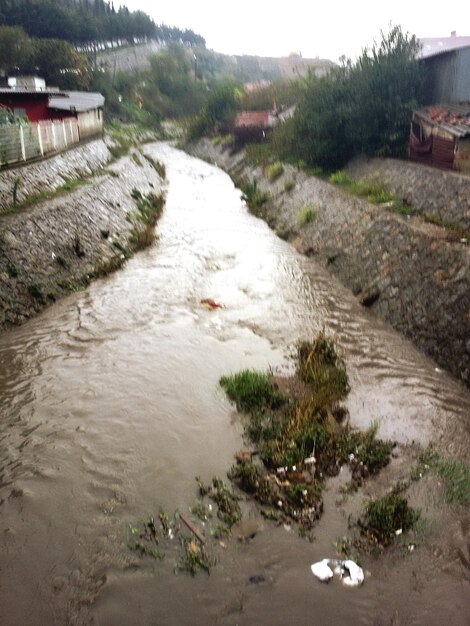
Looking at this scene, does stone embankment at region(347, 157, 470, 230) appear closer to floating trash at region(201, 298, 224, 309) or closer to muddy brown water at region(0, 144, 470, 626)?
muddy brown water at region(0, 144, 470, 626)

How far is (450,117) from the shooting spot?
55.9ft

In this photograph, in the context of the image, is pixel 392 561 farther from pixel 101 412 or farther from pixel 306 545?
pixel 101 412

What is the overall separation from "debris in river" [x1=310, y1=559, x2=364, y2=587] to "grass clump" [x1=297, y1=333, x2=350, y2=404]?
299 cm

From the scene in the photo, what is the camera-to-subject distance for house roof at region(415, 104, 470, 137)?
1502 centimetres

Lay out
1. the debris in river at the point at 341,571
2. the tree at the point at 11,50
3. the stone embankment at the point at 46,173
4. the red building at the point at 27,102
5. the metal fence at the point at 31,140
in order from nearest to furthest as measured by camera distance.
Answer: the debris in river at the point at 341,571, the stone embankment at the point at 46,173, the metal fence at the point at 31,140, the red building at the point at 27,102, the tree at the point at 11,50

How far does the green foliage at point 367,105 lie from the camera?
68.3 feet

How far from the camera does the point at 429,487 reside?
6348 mm

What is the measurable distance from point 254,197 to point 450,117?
398 inches

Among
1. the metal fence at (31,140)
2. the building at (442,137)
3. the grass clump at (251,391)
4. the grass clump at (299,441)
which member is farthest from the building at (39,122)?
the building at (442,137)

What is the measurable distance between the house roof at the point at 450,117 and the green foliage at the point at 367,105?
1601 millimetres

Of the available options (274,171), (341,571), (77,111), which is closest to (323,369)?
(341,571)

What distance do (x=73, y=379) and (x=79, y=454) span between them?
2188 millimetres

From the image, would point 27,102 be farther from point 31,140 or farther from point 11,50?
point 11,50

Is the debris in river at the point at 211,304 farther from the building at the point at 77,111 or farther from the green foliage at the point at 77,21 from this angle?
the green foliage at the point at 77,21
